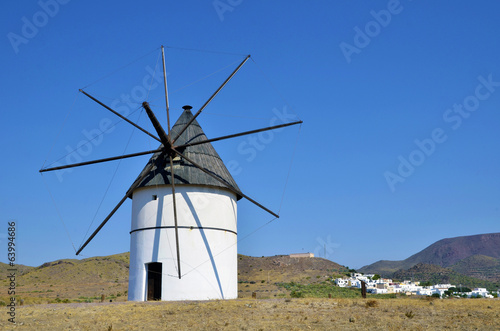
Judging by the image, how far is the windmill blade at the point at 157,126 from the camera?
19.0 meters

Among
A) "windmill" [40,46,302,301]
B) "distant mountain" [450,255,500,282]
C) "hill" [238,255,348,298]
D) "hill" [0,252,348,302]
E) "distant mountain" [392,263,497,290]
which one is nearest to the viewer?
"windmill" [40,46,302,301]

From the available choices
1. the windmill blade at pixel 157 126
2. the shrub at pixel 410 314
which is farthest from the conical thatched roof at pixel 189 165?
the shrub at pixel 410 314

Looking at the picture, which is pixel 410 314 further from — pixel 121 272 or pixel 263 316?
pixel 121 272

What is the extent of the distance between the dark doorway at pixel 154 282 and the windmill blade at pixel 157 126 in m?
4.68

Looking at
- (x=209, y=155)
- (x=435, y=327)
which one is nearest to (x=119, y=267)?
(x=209, y=155)

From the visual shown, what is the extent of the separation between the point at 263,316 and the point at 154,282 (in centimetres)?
640

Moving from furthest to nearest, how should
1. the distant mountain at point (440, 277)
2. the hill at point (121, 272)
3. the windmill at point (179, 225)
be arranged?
1. the distant mountain at point (440, 277)
2. the hill at point (121, 272)
3. the windmill at point (179, 225)

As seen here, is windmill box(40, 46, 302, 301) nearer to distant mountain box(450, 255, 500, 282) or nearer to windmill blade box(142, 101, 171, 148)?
windmill blade box(142, 101, 171, 148)

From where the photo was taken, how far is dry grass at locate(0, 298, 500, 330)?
12750mm

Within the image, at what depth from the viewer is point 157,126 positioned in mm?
19219

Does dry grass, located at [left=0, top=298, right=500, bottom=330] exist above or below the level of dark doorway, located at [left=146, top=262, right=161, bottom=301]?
below

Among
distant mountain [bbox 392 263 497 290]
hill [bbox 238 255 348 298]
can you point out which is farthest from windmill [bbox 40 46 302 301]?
distant mountain [bbox 392 263 497 290]

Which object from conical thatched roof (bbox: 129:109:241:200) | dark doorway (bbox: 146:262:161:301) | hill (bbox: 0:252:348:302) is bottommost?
dark doorway (bbox: 146:262:161:301)

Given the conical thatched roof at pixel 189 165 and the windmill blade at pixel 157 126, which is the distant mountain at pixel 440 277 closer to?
the conical thatched roof at pixel 189 165
